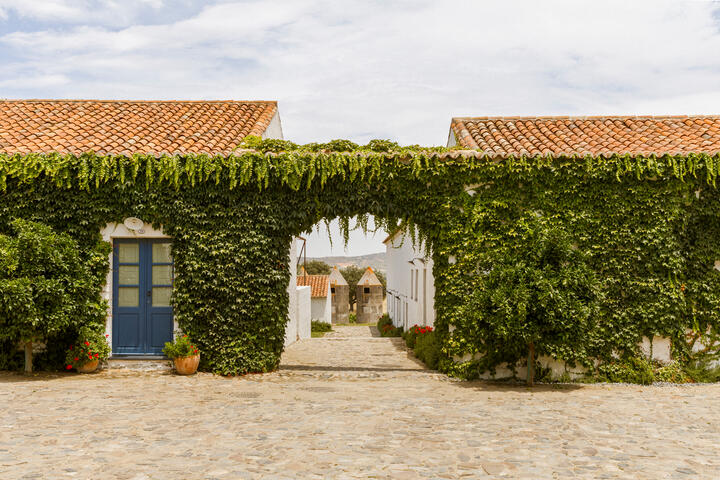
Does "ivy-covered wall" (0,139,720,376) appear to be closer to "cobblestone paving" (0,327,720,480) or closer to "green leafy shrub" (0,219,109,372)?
"green leafy shrub" (0,219,109,372)

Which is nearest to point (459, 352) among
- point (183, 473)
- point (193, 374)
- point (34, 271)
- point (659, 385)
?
point (659, 385)

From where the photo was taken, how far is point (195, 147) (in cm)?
1117

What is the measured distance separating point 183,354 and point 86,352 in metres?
1.88

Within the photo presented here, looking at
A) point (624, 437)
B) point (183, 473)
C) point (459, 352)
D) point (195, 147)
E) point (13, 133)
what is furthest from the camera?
point (13, 133)

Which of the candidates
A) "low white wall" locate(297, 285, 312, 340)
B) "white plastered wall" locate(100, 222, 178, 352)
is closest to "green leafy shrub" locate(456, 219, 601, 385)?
"white plastered wall" locate(100, 222, 178, 352)

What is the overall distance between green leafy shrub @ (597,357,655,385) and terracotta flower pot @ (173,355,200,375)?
7.82m

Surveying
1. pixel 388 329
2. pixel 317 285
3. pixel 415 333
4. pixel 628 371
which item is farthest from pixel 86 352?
pixel 317 285

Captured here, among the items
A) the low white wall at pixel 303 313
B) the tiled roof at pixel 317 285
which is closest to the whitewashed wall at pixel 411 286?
the low white wall at pixel 303 313

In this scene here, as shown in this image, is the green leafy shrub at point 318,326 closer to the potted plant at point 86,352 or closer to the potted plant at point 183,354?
the potted plant at point 183,354

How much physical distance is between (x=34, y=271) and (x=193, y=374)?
341 centimetres

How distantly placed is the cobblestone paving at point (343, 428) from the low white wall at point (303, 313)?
1069cm

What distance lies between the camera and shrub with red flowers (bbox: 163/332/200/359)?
10.2 metres

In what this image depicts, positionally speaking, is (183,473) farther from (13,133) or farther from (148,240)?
(13,133)

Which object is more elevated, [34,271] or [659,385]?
[34,271]
